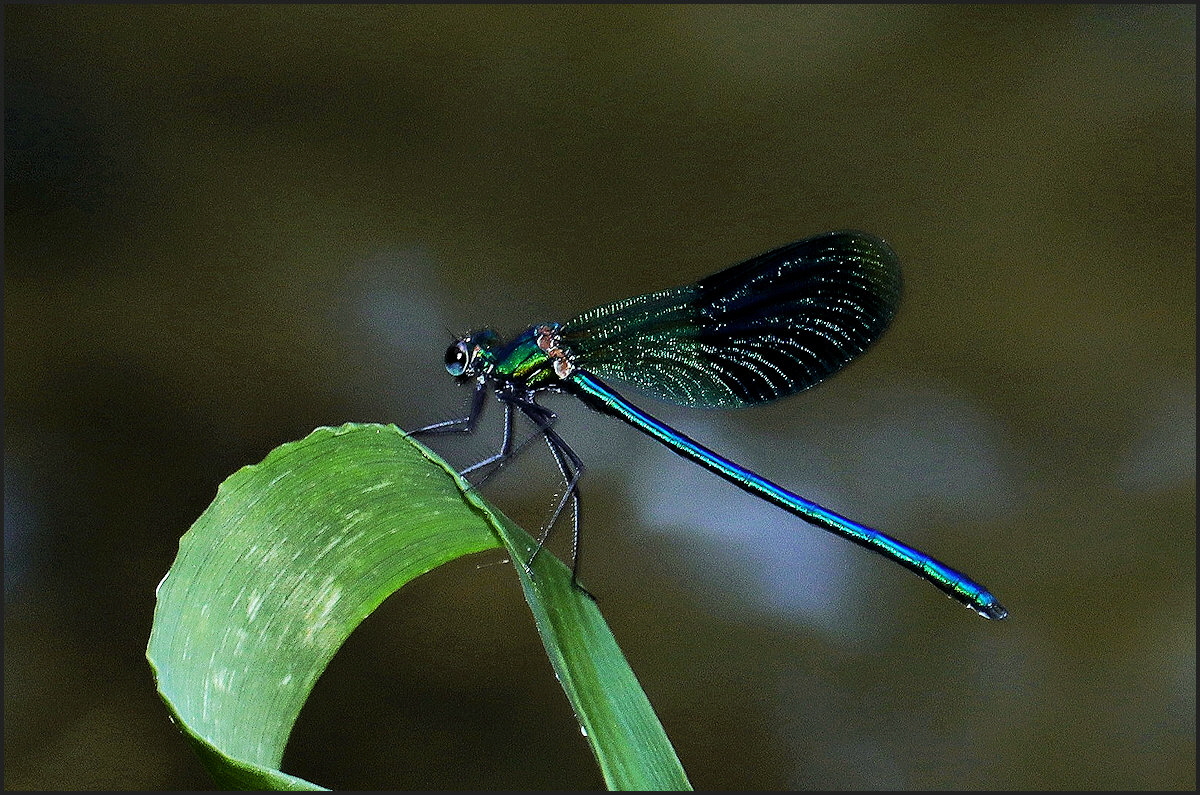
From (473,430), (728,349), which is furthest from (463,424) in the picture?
(728,349)

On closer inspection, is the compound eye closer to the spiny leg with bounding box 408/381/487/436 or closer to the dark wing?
the spiny leg with bounding box 408/381/487/436

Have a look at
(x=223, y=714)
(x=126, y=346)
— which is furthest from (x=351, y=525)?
(x=126, y=346)

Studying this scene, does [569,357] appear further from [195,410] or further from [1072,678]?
[1072,678]

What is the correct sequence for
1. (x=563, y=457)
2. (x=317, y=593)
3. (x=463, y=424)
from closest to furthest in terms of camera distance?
(x=317, y=593)
(x=463, y=424)
(x=563, y=457)

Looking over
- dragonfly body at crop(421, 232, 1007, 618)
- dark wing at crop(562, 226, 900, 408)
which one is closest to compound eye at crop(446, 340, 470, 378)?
dragonfly body at crop(421, 232, 1007, 618)

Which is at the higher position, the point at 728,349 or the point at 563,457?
the point at 728,349

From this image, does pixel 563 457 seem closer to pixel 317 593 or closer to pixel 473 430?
pixel 473 430
